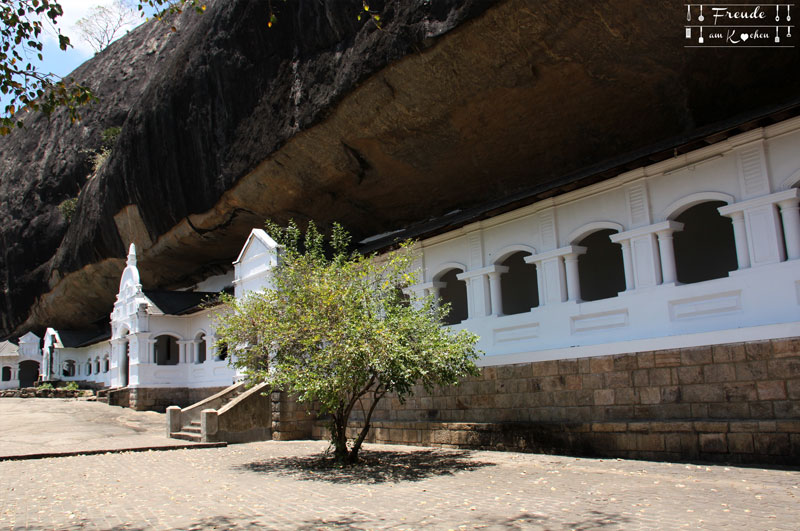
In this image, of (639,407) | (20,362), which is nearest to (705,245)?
(639,407)

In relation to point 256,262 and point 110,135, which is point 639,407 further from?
point 110,135

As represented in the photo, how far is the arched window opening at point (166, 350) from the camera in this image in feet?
104

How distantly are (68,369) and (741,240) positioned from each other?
4449cm

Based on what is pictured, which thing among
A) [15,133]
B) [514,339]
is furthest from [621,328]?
[15,133]

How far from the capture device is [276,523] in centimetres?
717

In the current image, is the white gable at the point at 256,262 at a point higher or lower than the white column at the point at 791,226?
higher

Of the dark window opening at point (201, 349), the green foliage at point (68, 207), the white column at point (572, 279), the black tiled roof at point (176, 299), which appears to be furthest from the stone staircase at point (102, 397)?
the white column at point (572, 279)

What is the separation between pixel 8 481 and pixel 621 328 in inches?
432

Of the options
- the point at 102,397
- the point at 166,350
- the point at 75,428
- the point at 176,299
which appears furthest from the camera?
the point at 166,350

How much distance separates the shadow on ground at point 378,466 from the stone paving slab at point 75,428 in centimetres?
523

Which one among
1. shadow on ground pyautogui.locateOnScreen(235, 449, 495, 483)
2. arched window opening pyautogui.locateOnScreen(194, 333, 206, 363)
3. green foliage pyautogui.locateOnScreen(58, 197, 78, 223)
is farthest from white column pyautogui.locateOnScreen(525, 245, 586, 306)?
green foliage pyautogui.locateOnScreen(58, 197, 78, 223)

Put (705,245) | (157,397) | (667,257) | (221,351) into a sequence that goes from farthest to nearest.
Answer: (157,397)
(221,351)
(705,245)
(667,257)

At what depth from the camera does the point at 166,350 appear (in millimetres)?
32125

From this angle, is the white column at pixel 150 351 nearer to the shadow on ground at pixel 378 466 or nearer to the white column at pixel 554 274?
the shadow on ground at pixel 378 466
